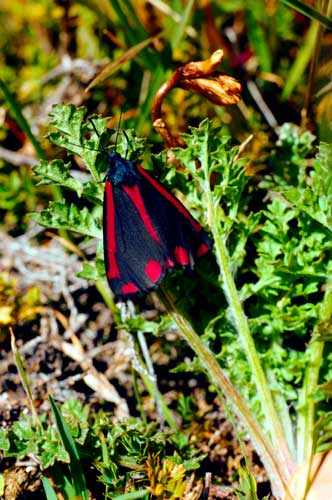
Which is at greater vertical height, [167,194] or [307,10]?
[307,10]

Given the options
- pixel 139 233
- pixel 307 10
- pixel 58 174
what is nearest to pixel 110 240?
pixel 139 233

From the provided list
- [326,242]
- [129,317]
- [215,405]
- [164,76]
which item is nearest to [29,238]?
[129,317]

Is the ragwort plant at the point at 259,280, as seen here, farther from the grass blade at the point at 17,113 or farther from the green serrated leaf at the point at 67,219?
the grass blade at the point at 17,113

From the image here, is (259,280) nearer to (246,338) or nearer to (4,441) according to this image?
(246,338)

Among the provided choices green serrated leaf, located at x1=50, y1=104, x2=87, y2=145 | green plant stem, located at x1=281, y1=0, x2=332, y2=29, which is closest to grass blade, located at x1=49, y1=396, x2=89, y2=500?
green serrated leaf, located at x1=50, y1=104, x2=87, y2=145

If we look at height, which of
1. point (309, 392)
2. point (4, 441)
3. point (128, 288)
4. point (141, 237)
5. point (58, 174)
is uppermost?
point (58, 174)

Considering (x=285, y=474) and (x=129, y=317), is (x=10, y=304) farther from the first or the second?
(x=285, y=474)

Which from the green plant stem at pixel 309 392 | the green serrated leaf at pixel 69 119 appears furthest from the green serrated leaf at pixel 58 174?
the green plant stem at pixel 309 392
